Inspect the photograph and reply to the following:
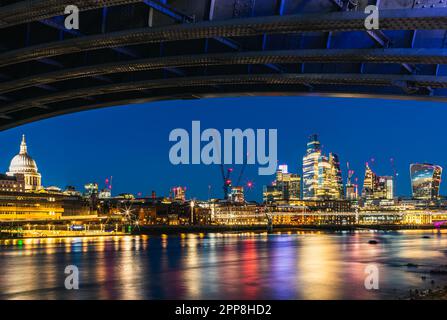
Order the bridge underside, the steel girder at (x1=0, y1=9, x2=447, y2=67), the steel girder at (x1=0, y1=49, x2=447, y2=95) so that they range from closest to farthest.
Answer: the steel girder at (x1=0, y1=9, x2=447, y2=67)
the bridge underside
the steel girder at (x1=0, y1=49, x2=447, y2=95)

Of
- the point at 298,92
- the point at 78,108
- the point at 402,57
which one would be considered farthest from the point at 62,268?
the point at 402,57

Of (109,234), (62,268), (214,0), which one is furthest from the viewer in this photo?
(109,234)

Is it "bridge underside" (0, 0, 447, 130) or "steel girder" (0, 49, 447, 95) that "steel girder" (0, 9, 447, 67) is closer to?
"bridge underside" (0, 0, 447, 130)

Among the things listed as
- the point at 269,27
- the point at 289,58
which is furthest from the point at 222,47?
the point at 269,27

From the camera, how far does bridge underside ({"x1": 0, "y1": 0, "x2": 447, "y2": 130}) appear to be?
2019 centimetres

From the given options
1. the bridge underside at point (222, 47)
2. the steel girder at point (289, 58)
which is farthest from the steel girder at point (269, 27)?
the steel girder at point (289, 58)

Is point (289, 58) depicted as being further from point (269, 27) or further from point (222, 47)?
point (269, 27)

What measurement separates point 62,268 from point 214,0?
3191cm

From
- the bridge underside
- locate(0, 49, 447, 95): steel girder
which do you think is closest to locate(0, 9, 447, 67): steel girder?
the bridge underside

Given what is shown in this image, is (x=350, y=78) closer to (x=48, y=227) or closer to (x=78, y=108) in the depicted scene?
(x=78, y=108)

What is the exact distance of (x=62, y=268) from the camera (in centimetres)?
4712

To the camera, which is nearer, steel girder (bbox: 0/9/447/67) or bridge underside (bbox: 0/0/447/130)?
steel girder (bbox: 0/9/447/67)

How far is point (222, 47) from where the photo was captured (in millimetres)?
26359

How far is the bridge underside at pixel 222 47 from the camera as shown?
20188mm
